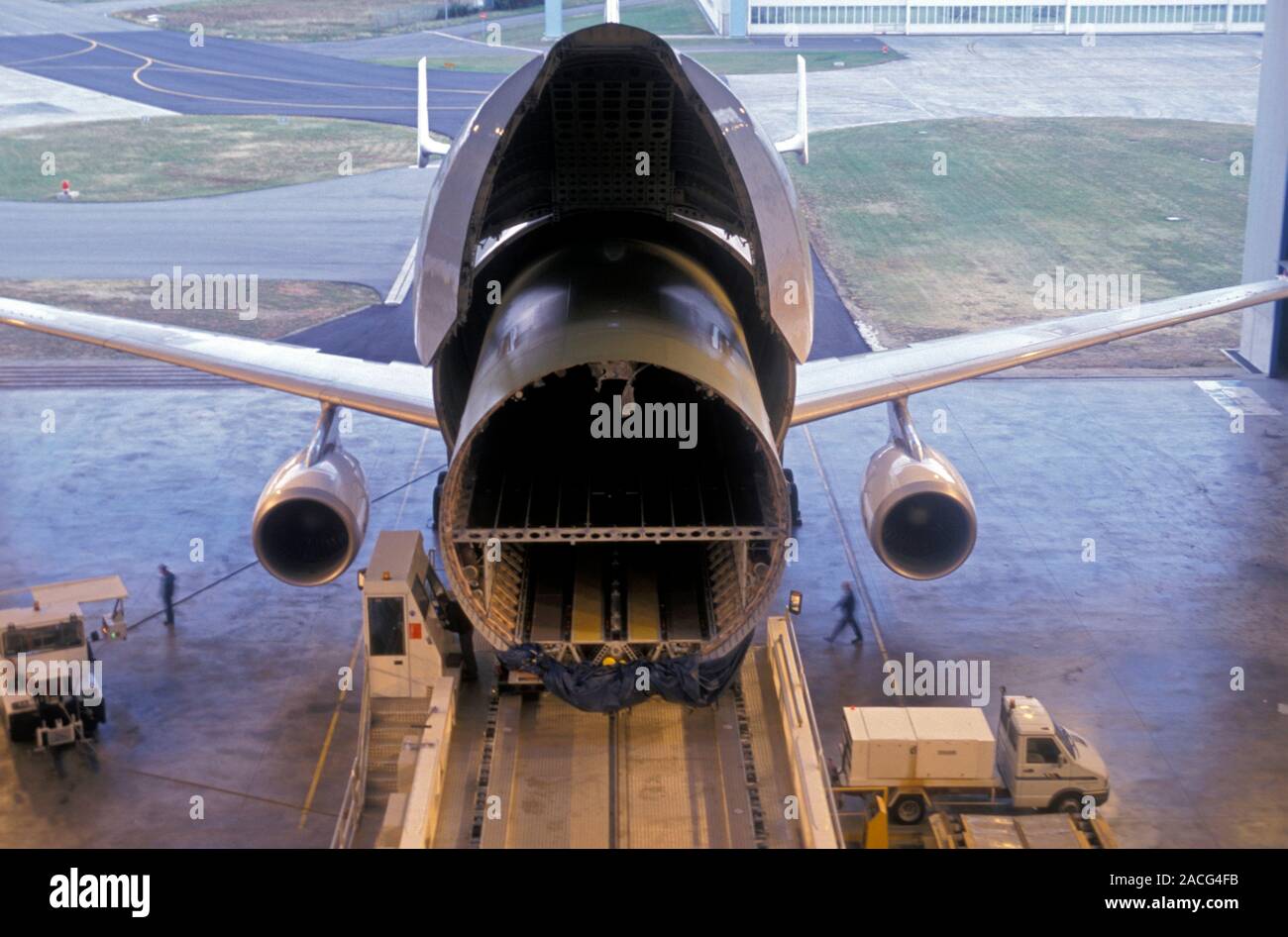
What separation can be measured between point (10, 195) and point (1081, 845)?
4926 centimetres

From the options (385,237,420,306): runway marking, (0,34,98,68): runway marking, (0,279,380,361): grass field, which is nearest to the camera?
(0,279,380,361): grass field

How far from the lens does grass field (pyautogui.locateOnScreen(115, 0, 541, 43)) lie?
90.8 meters

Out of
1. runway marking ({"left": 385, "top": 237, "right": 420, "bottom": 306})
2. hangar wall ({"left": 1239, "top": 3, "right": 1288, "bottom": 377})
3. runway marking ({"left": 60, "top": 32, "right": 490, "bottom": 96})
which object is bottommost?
hangar wall ({"left": 1239, "top": 3, "right": 1288, "bottom": 377})

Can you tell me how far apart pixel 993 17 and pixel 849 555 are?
233ft

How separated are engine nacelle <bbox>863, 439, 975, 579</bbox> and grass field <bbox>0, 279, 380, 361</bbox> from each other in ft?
73.1

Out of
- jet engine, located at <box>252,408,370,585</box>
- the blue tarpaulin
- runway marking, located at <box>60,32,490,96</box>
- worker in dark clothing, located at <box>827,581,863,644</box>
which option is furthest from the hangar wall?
runway marking, located at <box>60,32,490,96</box>

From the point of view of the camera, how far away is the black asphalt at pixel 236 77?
70.6 metres

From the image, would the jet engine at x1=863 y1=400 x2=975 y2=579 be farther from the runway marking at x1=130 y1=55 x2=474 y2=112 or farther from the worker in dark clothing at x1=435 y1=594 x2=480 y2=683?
the runway marking at x1=130 y1=55 x2=474 y2=112

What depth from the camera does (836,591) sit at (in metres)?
25.4

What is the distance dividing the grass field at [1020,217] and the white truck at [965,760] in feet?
68.8

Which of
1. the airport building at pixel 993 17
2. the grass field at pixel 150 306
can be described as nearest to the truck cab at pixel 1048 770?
the grass field at pixel 150 306

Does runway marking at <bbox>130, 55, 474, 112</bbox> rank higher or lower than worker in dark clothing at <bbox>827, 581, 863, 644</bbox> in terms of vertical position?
higher

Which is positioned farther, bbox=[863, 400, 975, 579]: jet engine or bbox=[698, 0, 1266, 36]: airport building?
bbox=[698, 0, 1266, 36]: airport building

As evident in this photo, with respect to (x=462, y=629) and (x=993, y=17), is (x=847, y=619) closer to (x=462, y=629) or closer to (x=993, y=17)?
(x=462, y=629)
